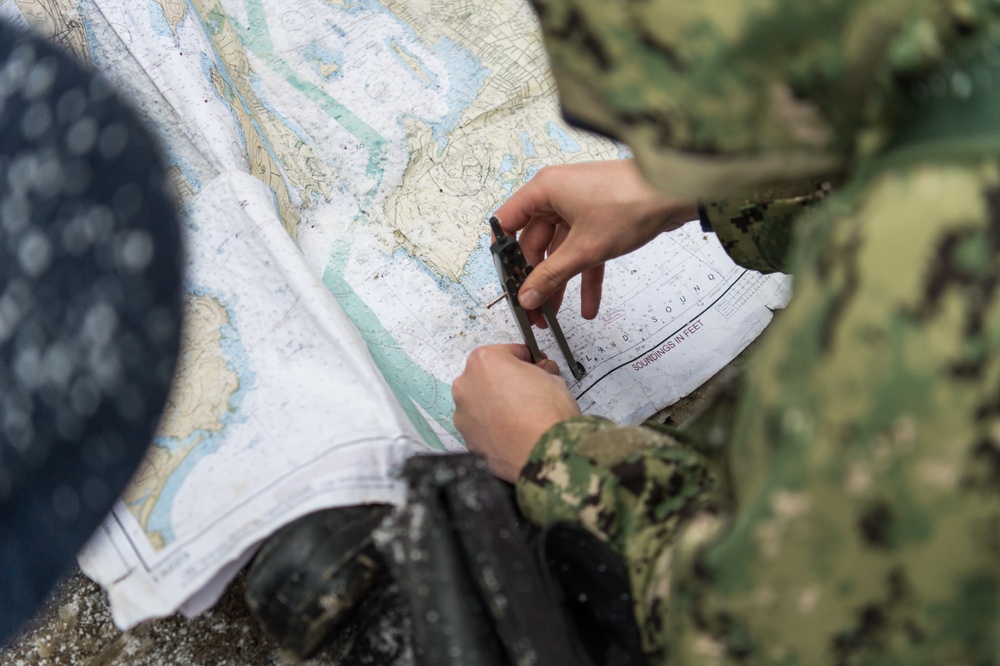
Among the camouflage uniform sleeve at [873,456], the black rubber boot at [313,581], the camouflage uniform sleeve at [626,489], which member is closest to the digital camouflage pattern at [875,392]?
the camouflage uniform sleeve at [873,456]

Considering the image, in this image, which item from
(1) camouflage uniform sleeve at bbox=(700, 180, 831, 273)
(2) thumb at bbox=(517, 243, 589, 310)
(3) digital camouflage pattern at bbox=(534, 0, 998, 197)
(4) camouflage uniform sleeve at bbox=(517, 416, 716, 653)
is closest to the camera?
(3) digital camouflage pattern at bbox=(534, 0, 998, 197)

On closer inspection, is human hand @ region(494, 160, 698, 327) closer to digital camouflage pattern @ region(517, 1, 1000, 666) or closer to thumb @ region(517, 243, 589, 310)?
thumb @ region(517, 243, 589, 310)

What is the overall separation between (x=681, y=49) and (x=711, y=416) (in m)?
0.33

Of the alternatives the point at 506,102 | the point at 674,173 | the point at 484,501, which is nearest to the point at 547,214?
the point at 506,102

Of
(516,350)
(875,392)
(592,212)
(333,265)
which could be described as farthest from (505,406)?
(875,392)

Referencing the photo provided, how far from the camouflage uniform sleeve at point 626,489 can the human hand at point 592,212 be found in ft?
0.73

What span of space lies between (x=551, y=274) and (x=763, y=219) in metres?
0.22

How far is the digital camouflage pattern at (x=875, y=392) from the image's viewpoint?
1.05 feet

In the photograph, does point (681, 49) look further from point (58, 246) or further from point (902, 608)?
point (58, 246)

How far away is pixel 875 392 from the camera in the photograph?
34cm

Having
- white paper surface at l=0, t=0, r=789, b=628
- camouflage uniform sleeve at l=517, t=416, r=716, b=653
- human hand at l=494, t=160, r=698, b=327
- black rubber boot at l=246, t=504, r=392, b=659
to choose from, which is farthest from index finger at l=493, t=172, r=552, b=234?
black rubber boot at l=246, t=504, r=392, b=659

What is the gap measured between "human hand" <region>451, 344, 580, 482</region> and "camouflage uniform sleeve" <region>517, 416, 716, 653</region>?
0.30 ft

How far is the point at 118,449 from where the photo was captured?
552 mm

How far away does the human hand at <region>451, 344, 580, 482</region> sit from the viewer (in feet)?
2.49
